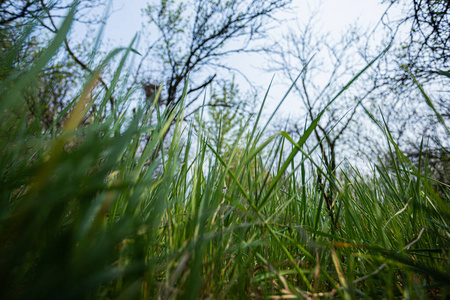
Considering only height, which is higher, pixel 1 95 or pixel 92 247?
pixel 1 95

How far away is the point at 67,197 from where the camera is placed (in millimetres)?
244

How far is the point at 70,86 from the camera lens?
20.1 feet

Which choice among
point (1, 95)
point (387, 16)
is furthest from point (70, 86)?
point (1, 95)

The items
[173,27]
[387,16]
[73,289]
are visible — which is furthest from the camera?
[173,27]

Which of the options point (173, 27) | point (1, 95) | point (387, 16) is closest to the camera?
point (1, 95)

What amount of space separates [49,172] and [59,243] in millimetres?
69

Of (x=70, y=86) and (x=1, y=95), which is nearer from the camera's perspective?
(x=1, y=95)

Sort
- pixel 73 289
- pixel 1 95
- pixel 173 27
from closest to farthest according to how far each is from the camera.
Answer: pixel 73 289
pixel 1 95
pixel 173 27

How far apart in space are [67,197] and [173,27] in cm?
671

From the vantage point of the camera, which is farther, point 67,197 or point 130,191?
point 130,191

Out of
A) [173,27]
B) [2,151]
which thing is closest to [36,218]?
[2,151]

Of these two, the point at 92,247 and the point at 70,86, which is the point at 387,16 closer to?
the point at 92,247

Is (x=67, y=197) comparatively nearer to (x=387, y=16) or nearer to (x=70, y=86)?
(x=387, y=16)

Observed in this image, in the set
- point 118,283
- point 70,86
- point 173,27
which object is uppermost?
point 173,27
